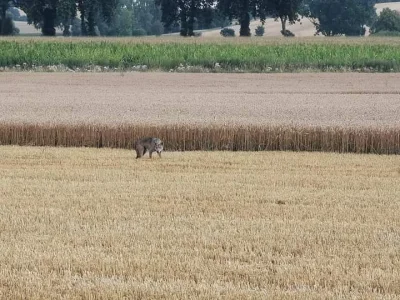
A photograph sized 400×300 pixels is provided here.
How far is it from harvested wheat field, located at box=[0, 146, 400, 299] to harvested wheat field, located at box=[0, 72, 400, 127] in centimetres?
620

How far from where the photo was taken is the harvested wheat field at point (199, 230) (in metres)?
9.58

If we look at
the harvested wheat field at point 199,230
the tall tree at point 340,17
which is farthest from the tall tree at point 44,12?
the harvested wheat field at point 199,230

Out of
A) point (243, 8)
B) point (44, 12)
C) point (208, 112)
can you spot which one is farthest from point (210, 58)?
point (44, 12)

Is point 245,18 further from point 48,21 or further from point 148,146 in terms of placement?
point 148,146

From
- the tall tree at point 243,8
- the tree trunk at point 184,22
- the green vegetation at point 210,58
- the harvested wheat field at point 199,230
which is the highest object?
the tall tree at point 243,8

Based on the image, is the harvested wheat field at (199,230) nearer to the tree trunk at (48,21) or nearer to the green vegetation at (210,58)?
the green vegetation at (210,58)

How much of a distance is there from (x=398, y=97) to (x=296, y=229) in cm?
2389

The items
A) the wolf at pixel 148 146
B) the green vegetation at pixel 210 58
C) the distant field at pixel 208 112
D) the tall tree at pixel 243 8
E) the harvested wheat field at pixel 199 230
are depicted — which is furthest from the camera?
the tall tree at pixel 243 8

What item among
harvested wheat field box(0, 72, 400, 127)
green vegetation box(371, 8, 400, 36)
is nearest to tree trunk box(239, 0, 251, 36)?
harvested wheat field box(0, 72, 400, 127)

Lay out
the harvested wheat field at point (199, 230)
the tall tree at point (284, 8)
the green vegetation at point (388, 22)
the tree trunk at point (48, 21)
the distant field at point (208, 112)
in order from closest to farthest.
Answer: the harvested wheat field at point (199, 230)
the distant field at point (208, 112)
the tree trunk at point (48, 21)
the tall tree at point (284, 8)
the green vegetation at point (388, 22)

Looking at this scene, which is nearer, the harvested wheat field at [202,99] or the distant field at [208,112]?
the distant field at [208,112]

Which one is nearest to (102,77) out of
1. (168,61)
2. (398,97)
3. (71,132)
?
(168,61)

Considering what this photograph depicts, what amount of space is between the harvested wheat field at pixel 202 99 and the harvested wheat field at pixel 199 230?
6.20m

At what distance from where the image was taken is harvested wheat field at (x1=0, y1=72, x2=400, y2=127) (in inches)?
1000
